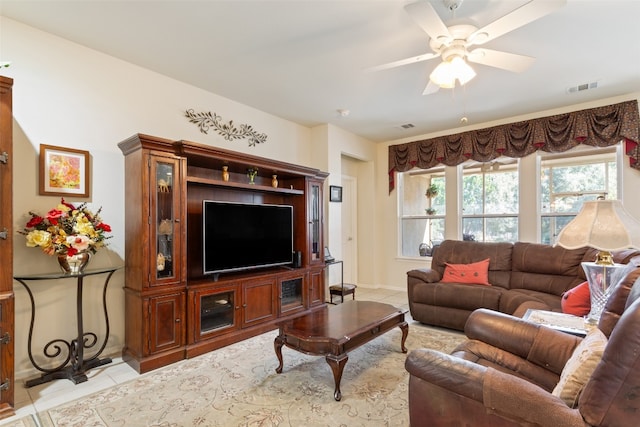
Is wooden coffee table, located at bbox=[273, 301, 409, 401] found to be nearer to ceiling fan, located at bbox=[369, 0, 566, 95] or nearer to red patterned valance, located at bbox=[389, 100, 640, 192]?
ceiling fan, located at bbox=[369, 0, 566, 95]

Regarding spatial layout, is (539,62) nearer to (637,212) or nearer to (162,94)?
(637,212)

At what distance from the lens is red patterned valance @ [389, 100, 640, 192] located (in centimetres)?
388

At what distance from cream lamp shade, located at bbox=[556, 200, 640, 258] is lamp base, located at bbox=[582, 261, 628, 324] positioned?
22 cm

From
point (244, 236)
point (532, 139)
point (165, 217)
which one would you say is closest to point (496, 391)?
point (165, 217)

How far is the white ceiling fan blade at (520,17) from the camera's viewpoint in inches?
64.7

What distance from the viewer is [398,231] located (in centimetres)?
597

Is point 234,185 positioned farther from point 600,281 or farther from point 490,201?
point 490,201

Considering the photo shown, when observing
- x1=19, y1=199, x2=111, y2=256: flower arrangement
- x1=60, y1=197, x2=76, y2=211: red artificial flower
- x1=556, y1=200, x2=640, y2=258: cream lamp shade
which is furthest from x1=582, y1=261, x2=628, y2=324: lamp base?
x1=60, y1=197, x2=76, y2=211: red artificial flower

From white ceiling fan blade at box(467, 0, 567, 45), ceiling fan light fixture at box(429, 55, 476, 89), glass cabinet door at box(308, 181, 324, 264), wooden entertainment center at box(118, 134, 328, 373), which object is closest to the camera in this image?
white ceiling fan blade at box(467, 0, 567, 45)

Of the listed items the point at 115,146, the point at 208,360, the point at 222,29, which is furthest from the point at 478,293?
the point at 115,146

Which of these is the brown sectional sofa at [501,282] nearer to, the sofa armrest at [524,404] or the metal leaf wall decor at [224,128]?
the sofa armrest at [524,404]

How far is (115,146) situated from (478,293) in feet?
13.1

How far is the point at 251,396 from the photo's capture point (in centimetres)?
229

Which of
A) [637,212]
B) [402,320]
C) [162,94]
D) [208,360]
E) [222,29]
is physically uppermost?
[222,29]
